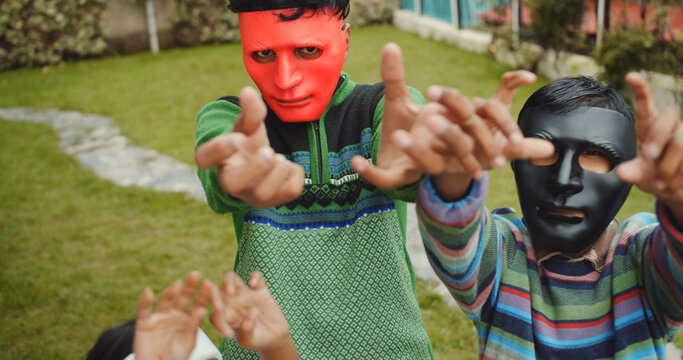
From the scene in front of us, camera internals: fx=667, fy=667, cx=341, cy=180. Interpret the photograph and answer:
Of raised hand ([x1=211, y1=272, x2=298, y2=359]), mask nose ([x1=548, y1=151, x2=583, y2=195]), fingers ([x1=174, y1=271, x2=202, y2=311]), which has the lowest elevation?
raised hand ([x1=211, y1=272, x2=298, y2=359])

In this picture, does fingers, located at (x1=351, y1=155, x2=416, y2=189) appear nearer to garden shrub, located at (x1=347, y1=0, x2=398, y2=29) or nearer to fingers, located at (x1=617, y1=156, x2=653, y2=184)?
fingers, located at (x1=617, y1=156, x2=653, y2=184)

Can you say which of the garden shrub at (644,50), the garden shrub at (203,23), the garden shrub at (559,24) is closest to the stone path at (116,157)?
the garden shrub at (644,50)

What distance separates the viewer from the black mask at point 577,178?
1.53m

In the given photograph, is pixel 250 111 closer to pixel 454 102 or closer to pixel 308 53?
pixel 454 102

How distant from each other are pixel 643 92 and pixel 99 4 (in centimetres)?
1175

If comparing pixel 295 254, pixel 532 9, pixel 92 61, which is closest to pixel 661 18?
pixel 532 9

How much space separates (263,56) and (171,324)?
0.68 meters

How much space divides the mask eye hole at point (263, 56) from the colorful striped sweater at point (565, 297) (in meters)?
0.60

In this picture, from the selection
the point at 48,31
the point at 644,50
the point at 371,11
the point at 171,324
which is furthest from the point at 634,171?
the point at 371,11

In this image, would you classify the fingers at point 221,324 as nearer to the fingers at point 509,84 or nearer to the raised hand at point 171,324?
the raised hand at point 171,324

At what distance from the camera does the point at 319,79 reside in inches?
65.0

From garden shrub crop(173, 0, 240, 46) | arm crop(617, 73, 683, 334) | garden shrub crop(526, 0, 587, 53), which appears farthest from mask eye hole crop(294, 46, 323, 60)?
garden shrub crop(173, 0, 240, 46)

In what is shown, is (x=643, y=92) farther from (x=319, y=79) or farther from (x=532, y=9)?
(x=532, y=9)

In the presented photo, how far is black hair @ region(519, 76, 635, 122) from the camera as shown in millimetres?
1591
